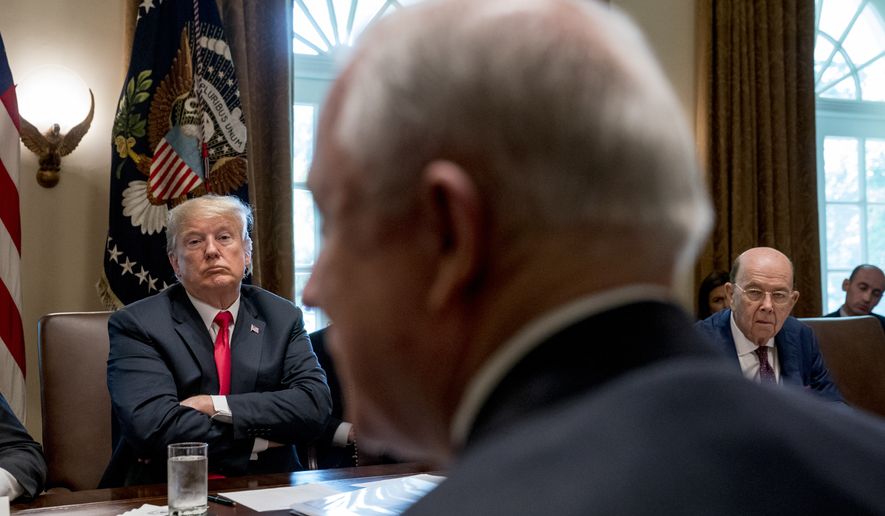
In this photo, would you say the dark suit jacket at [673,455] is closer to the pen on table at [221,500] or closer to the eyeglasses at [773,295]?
the pen on table at [221,500]

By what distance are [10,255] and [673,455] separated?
153 inches

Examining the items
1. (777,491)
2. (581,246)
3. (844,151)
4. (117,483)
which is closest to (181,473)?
(117,483)

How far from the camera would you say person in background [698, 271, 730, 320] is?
5.07 m

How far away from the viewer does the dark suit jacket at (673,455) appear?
428mm

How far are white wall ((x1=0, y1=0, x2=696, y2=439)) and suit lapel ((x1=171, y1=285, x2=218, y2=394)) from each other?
1590mm

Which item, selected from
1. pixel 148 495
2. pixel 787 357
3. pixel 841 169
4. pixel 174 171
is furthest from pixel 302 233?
pixel 841 169

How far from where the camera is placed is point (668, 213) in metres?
0.59

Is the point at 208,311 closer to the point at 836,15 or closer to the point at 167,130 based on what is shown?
the point at 167,130

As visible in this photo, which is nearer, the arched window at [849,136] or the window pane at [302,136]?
the window pane at [302,136]

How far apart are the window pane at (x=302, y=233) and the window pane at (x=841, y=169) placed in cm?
371

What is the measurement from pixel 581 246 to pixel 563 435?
0.45ft

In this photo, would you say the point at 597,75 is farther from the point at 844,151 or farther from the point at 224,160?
the point at 844,151

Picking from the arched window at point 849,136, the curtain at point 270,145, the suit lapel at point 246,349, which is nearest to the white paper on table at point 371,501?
the suit lapel at point 246,349

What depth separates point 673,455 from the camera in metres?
0.43
